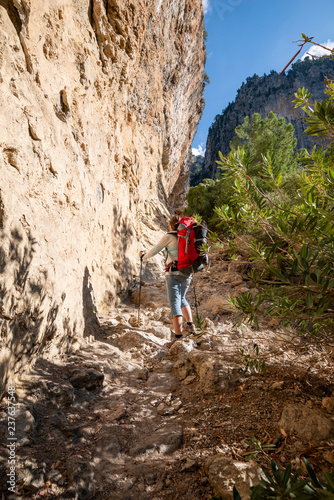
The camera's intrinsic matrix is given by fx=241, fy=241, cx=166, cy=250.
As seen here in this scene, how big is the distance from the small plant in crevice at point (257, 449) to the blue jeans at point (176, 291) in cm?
211

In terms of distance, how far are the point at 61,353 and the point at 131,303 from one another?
8.64ft

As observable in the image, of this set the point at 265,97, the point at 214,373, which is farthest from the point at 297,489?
the point at 265,97

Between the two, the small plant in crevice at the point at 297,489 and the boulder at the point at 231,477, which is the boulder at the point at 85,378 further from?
the small plant in crevice at the point at 297,489

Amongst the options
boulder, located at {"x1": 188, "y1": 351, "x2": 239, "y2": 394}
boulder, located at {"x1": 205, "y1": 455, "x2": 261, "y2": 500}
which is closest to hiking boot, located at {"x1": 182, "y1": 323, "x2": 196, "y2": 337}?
boulder, located at {"x1": 188, "y1": 351, "x2": 239, "y2": 394}

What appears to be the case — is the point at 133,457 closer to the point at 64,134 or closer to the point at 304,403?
the point at 304,403

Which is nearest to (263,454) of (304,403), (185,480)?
(185,480)

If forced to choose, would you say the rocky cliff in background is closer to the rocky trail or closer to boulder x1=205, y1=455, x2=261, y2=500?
the rocky trail

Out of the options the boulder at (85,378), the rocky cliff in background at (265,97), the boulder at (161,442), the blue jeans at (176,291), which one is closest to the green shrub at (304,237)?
the boulder at (161,442)

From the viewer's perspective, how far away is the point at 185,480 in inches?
61.7

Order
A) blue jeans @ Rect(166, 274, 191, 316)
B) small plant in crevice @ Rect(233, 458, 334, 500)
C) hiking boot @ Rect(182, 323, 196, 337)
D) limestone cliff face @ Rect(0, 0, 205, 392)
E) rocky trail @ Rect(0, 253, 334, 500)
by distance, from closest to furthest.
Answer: small plant in crevice @ Rect(233, 458, 334, 500) < rocky trail @ Rect(0, 253, 334, 500) < limestone cliff face @ Rect(0, 0, 205, 392) < blue jeans @ Rect(166, 274, 191, 316) < hiking boot @ Rect(182, 323, 196, 337)

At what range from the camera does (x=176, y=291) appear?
3.76 metres

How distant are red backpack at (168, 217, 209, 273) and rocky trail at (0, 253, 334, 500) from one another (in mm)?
1188

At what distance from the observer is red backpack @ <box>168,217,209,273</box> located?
375cm

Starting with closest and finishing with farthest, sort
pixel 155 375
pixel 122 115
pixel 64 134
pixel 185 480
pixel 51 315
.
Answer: pixel 185 480
pixel 51 315
pixel 155 375
pixel 64 134
pixel 122 115
